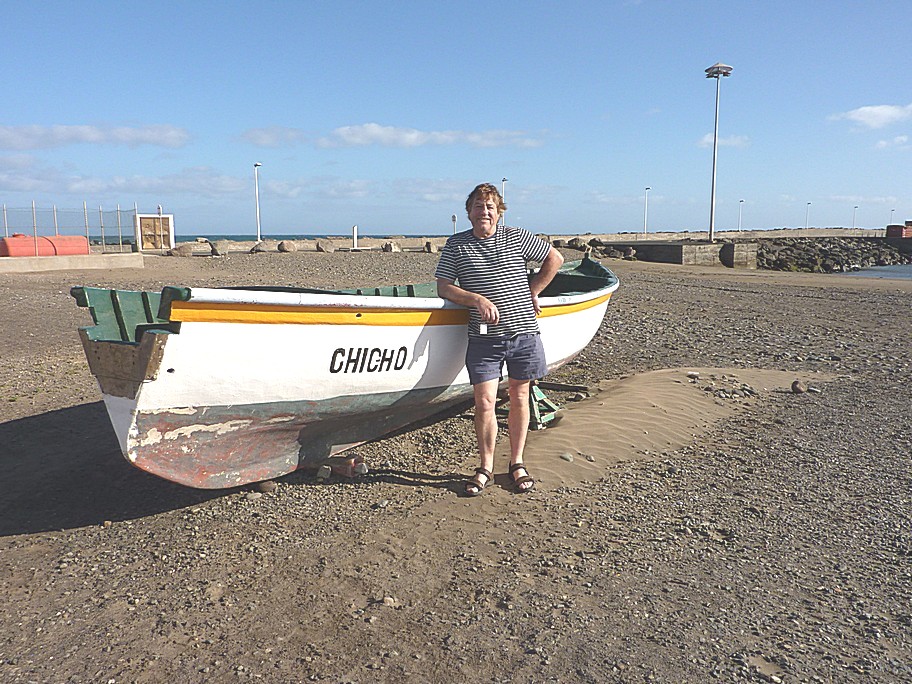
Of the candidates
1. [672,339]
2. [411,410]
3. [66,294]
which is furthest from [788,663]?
[66,294]

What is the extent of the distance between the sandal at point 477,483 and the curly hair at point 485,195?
64.1 inches

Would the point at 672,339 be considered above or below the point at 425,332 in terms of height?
below

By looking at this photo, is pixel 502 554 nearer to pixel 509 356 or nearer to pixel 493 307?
pixel 509 356

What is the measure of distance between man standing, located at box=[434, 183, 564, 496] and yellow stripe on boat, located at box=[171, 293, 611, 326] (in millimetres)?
213

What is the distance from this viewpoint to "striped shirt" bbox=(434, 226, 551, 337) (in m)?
4.43

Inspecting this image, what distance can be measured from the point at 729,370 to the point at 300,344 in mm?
5570

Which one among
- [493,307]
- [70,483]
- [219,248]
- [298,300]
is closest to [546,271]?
[493,307]

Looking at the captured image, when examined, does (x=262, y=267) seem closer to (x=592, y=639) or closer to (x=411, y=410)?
(x=411, y=410)

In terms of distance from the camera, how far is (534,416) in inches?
224

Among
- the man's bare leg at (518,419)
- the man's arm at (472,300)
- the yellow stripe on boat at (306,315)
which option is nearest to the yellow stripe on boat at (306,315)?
the yellow stripe on boat at (306,315)

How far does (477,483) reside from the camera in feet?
14.5

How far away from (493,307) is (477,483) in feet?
3.57

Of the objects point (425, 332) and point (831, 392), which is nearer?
point (425, 332)

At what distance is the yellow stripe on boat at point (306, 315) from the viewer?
11.7 feet
